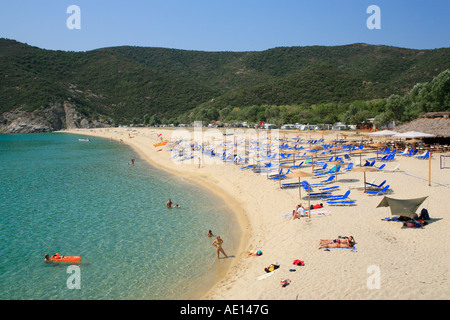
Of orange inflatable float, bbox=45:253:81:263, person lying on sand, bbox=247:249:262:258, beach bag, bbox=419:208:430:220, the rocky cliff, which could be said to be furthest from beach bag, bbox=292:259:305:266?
the rocky cliff

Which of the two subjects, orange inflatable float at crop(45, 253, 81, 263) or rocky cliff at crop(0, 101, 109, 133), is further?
rocky cliff at crop(0, 101, 109, 133)

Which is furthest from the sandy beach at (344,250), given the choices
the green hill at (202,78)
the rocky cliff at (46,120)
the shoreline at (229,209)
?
the rocky cliff at (46,120)

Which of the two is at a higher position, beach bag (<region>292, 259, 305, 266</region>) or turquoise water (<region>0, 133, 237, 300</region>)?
beach bag (<region>292, 259, 305, 266</region>)

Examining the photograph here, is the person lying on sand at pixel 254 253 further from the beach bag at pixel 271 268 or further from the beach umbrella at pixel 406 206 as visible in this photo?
the beach umbrella at pixel 406 206


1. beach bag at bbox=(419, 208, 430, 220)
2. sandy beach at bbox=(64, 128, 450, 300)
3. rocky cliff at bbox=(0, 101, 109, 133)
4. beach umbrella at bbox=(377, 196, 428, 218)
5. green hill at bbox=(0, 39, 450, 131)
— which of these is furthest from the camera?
rocky cliff at bbox=(0, 101, 109, 133)

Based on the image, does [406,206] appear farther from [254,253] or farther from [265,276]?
[265,276]

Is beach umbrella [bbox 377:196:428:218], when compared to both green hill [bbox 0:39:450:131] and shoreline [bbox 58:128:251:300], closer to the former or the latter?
shoreline [bbox 58:128:251:300]
